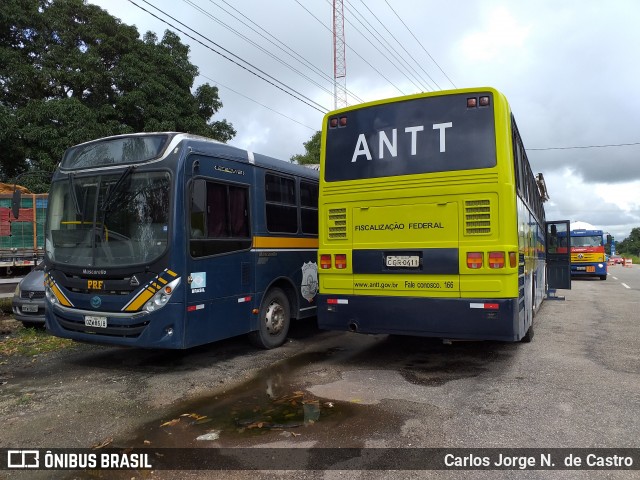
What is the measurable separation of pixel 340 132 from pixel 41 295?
6251 millimetres

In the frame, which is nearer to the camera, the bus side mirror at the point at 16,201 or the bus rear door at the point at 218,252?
the bus rear door at the point at 218,252

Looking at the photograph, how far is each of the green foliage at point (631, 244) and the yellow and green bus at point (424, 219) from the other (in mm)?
131551

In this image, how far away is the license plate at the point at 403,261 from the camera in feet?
20.1

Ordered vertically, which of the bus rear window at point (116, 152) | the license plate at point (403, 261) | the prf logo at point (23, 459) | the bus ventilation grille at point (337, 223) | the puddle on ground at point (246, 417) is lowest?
the prf logo at point (23, 459)

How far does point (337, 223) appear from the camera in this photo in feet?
22.2

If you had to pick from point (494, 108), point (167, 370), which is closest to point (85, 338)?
point (167, 370)

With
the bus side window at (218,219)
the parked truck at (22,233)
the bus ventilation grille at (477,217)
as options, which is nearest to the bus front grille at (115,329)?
the bus side window at (218,219)

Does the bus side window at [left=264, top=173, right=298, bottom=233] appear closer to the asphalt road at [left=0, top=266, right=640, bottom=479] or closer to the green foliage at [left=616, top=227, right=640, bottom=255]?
the asphalt road at [left=0, top=266, right=640, bottom=479]

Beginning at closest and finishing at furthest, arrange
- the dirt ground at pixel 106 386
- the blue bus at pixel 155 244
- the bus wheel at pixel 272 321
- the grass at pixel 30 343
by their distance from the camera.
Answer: the dirt ground at pixel 106 386 < the blue bus at pixel 155 244 < the bus wheel at pixel 272 321 < the grass at pixel 30 343

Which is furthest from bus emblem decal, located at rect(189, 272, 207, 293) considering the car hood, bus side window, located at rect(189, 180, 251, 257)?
the car hood

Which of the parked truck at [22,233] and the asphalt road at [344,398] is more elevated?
the parked truck at [22,233]

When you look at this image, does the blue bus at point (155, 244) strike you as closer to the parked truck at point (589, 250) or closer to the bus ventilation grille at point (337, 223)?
the bus ventilation grille at point (337, 223)

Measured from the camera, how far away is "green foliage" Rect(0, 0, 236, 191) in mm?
17562

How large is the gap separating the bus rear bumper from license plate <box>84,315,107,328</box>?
9.17ft
